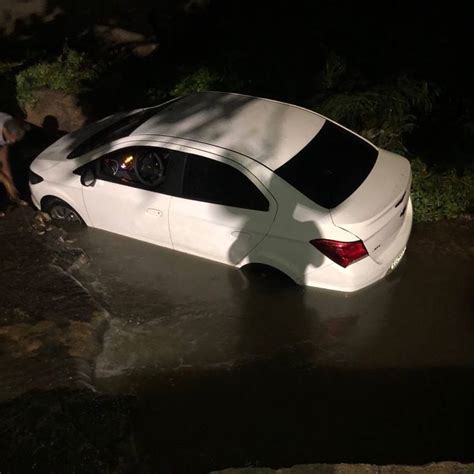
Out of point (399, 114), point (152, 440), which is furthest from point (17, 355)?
point (399, 114)

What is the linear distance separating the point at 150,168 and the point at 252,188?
120 cm

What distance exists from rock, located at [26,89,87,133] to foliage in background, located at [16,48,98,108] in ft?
0.38

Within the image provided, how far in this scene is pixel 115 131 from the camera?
20.9ft

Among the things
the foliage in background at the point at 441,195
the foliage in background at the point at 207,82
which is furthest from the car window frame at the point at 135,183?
the foliage in background at the point at 207,82

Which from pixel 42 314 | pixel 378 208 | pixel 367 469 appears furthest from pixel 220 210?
pixel 367 469

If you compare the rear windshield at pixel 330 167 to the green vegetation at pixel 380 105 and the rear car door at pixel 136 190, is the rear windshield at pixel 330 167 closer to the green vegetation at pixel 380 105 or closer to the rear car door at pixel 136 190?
the rear car door at pixel 136 190

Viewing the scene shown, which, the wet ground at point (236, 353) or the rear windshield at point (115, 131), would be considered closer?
the wet ground at point (236, 353)

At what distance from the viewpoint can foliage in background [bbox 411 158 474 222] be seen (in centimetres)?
701

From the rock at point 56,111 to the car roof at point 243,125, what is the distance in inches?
137

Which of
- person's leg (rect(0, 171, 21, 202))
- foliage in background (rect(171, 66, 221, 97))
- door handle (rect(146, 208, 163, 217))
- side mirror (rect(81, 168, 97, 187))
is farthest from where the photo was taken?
foliage in background (rect(171, 66, 221, 97))

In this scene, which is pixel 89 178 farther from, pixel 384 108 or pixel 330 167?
pixel 384 108

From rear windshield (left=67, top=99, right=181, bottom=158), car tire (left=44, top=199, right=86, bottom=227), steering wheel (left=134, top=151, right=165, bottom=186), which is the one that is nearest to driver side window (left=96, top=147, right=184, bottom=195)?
steering wheel (left=134, top=151, right=165, bottom=186)

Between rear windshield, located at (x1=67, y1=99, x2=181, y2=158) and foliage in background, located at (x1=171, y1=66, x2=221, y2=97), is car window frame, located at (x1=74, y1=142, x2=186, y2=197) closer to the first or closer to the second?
rear windshield, located at (x1=67, y1=99, x2=181, y2=158)

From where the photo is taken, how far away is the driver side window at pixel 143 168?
570 cm
